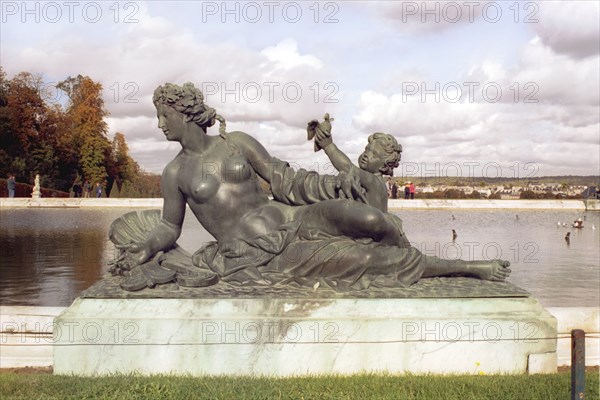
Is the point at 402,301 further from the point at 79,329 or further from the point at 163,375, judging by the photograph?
the point at 79,329

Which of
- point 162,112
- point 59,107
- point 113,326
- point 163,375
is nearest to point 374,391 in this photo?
point 163,375

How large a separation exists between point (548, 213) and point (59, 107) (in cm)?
3009

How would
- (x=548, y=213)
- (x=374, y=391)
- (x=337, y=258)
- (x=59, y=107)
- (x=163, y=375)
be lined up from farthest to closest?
(x=59, y=107) < (x=548, y=213) < (x=337, y=258) < (x=163, y=375) < (x=374, y=391)

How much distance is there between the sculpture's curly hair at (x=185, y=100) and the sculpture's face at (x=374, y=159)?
1.32 m

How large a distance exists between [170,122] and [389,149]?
1.76m

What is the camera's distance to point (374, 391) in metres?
3.97

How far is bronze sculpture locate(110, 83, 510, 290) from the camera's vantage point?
4.71 m

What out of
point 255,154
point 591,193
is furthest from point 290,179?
point 591,193

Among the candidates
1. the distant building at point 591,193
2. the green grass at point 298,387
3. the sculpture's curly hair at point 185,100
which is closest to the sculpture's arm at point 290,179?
the sculpture's curly hair at point 185,100

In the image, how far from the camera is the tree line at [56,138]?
3725 centimetres

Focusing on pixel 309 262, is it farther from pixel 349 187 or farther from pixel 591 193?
pixel 591 193

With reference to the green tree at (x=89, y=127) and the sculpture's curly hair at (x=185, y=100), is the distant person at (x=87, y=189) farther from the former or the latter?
the sculpture's curly hair at (x=185, y=100)

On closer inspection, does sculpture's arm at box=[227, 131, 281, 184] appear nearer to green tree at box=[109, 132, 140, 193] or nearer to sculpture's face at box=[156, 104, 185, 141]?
sculpture's face at box=[156, 104, 185, 141]

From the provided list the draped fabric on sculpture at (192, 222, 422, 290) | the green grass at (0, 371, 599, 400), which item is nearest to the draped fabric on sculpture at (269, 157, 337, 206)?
the draped fabric on sculpture at (192, 222, 422, 290)
